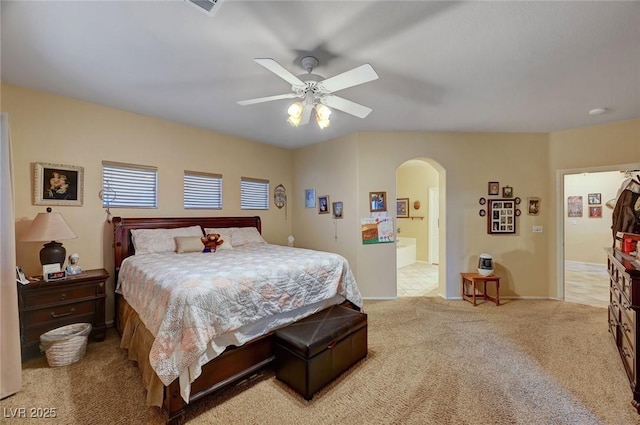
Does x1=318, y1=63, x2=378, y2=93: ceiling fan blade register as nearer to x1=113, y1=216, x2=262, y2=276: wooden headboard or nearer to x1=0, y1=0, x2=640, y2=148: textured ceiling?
x1=0, y1=0, x2=640, y2=148: textured ceiling

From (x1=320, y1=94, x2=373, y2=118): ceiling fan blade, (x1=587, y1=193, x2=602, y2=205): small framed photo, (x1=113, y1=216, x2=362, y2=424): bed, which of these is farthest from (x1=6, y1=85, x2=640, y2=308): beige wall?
Answer: (x1=587, y1=193, x2=602, y2=205): small framed photo

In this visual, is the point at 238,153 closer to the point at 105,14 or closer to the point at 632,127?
the point at 105,14

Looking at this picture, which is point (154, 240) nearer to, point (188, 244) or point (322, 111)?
point (188, 244)

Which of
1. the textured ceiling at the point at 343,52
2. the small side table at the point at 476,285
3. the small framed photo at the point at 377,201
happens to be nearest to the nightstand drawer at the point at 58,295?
the textured ceiling at the point at 343,52

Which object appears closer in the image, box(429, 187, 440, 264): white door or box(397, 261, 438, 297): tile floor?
box(397, 261, 438, 297): tile floor

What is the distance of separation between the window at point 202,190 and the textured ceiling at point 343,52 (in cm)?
104

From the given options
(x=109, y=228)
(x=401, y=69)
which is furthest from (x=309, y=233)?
(x=401, y=69)

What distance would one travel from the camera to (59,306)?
2572 mm

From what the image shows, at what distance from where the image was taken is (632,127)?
142 inches

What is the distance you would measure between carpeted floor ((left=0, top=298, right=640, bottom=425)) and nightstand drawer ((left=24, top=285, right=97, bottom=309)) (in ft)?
1.72

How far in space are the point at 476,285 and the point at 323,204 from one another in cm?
279

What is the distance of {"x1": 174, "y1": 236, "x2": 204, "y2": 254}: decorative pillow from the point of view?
11.0ft

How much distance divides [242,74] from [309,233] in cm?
316

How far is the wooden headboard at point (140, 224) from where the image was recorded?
3227mm
